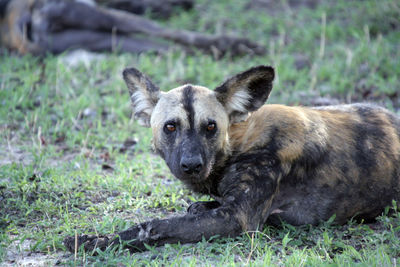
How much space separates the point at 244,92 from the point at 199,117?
1.44 feet

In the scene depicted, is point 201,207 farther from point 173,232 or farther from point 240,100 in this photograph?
point 240,100

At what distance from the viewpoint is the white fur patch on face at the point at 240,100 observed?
148 inches

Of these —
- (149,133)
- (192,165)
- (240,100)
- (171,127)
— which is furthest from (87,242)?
(149,133)

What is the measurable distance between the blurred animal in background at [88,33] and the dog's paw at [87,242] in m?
4.83

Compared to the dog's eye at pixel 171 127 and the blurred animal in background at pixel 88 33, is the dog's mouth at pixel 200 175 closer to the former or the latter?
the dog's eye at pixel 171 127

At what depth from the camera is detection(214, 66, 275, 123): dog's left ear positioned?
3736 millimetres

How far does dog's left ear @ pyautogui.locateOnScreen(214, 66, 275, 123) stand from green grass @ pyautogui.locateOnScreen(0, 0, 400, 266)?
0.88 meters

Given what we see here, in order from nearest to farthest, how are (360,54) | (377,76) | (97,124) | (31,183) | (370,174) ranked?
(370,174) < (31,183) < (97,124) < (377,76) < (360,54)

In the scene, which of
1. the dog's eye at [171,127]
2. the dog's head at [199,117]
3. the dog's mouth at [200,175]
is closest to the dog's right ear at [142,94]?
the dog's head at [199,117]

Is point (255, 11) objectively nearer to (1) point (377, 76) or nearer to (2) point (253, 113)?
(1) point (377, 76)

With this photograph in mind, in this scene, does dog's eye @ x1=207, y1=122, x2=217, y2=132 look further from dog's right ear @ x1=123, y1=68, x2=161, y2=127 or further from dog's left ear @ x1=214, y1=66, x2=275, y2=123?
dog's right ear @ x1=123, y1=68, x2=161, y2=127

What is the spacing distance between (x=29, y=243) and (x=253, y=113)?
1875 millimetres

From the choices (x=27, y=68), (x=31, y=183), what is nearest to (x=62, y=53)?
(x=27, y=68)

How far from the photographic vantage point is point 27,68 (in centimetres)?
696
